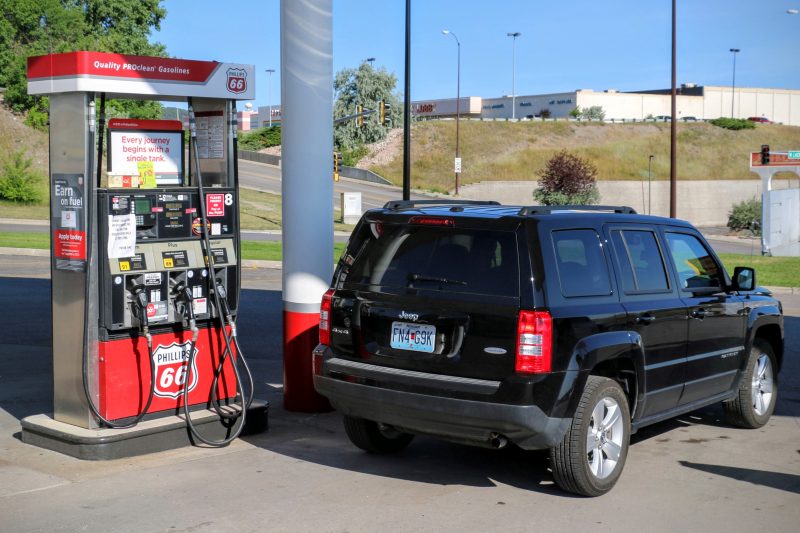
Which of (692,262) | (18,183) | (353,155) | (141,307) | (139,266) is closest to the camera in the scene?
(141,307)

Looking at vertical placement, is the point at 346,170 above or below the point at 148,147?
above

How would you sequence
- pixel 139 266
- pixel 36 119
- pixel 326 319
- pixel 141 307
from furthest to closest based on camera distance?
pixel 36 119, pixel 139 266, pixel 141 307, pixel 326 319

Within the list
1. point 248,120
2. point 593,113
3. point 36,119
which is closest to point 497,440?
point 36,119

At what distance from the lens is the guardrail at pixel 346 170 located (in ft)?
255

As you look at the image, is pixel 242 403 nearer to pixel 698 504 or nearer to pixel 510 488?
pixel 510 488

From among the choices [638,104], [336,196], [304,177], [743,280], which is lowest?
[743,280]

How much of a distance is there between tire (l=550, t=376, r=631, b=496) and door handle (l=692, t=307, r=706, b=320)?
1134 millimetres

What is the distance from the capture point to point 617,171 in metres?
83.8

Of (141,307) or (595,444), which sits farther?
(141,307)

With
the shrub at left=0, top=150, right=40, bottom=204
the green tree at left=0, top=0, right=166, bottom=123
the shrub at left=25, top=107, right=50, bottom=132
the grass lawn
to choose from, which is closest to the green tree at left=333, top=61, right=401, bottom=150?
the green tree at left=0, top=0, right=166, bottom=123

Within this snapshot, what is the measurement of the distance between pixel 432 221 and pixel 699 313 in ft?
7.67

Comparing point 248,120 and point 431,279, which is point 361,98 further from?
point 431,279

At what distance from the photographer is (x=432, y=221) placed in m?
6.20

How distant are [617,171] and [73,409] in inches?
3164
